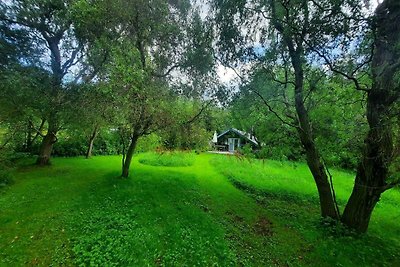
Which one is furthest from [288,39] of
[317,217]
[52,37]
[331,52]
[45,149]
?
[45,149]

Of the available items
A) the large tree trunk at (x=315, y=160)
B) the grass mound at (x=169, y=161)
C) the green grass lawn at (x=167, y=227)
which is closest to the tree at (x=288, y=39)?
the large tree trunk at (x=315, y=160)

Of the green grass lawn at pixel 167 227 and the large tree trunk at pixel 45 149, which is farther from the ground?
the large tree trunk at pixel 45 149

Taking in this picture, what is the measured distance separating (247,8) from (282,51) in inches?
75.1

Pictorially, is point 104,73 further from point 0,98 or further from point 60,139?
point 60,139

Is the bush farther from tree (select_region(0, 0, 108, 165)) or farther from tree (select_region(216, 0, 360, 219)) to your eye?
tree (select_region(216, 0, 360, 219))

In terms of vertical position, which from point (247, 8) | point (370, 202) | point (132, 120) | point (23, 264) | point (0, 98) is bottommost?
point (23, 264)

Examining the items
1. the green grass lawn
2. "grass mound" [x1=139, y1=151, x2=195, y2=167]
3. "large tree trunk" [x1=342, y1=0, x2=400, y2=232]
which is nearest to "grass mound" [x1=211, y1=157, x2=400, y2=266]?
the green grass lawn

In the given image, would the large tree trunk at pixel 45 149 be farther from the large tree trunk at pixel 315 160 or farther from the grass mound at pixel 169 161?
the large tree trunk at pixel 315 160

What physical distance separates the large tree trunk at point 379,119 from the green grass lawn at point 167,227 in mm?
1102

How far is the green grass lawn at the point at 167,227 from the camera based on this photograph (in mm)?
6020

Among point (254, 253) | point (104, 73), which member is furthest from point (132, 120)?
point (254, 253)

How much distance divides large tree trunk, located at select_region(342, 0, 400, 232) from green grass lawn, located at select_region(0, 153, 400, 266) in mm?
1102

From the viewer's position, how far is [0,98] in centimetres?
951

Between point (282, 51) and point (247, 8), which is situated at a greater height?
point (247, 8)
